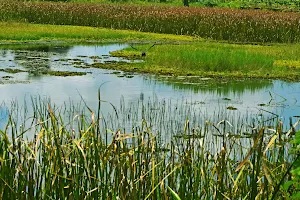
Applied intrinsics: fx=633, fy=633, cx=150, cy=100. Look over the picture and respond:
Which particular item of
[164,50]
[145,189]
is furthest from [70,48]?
[145,189]

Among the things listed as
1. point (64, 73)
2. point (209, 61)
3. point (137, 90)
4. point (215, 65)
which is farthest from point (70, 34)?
point (137, 90)

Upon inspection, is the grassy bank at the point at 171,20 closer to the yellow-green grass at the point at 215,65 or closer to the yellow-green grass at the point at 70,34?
the yellow-green grass at the point at 70,34

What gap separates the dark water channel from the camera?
9.70m

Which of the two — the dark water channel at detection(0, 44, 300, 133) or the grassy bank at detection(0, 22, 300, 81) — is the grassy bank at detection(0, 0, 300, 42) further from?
the dark water channel at detection(0, 44, 300, 133)

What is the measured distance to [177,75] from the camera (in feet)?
43.3

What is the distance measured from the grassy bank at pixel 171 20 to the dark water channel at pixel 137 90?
374 inches

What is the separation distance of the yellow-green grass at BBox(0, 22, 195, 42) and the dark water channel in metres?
4.96

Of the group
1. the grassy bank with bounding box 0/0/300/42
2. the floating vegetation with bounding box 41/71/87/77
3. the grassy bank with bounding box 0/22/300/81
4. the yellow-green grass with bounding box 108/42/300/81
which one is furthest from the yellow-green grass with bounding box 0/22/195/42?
the floating vegetation with bounding box 41/71/87/77

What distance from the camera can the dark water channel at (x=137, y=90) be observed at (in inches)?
382

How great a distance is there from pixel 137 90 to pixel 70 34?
1061 centimetres

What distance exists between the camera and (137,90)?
11.0 meters

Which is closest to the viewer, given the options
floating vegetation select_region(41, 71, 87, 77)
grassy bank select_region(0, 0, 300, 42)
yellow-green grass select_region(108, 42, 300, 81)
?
floating vegetation select_region(41, 71, 87, 77)

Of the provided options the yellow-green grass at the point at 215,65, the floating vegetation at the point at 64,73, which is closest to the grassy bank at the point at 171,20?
the yellow-green grass at the point at 215,65

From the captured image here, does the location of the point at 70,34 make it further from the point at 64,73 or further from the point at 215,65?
the point at 64,73
